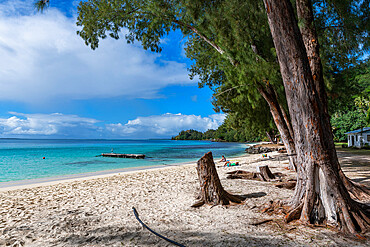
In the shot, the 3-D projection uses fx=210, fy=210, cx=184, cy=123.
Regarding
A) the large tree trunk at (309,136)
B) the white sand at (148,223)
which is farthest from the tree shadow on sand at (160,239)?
the large tree trunk at (309,136)

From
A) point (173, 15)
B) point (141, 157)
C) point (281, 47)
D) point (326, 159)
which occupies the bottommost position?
point (141, 157)

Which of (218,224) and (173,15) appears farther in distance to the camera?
(173,15)

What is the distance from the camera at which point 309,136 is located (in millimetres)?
3855

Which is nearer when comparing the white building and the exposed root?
the exposed root

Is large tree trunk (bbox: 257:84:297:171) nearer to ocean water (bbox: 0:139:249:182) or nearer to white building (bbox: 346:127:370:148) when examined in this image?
ocean water (bbox: 0:139:249:182)

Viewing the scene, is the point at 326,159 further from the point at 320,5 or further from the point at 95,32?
the point at 95,32

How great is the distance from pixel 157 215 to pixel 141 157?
27.6m

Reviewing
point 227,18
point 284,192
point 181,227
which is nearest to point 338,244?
point 181,227

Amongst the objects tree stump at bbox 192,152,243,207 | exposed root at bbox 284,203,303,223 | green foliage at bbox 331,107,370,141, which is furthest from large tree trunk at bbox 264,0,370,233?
green foliage at bbox 331,107,370,141

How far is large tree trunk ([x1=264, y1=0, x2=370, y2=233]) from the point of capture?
149 inches

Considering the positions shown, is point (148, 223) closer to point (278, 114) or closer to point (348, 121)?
point (278, 114)

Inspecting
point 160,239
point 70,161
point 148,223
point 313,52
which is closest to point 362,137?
point 313,52

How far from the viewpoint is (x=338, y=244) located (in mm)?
3127

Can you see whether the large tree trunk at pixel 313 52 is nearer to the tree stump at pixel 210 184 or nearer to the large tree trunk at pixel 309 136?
the large tree trunk at pixel 309 136
